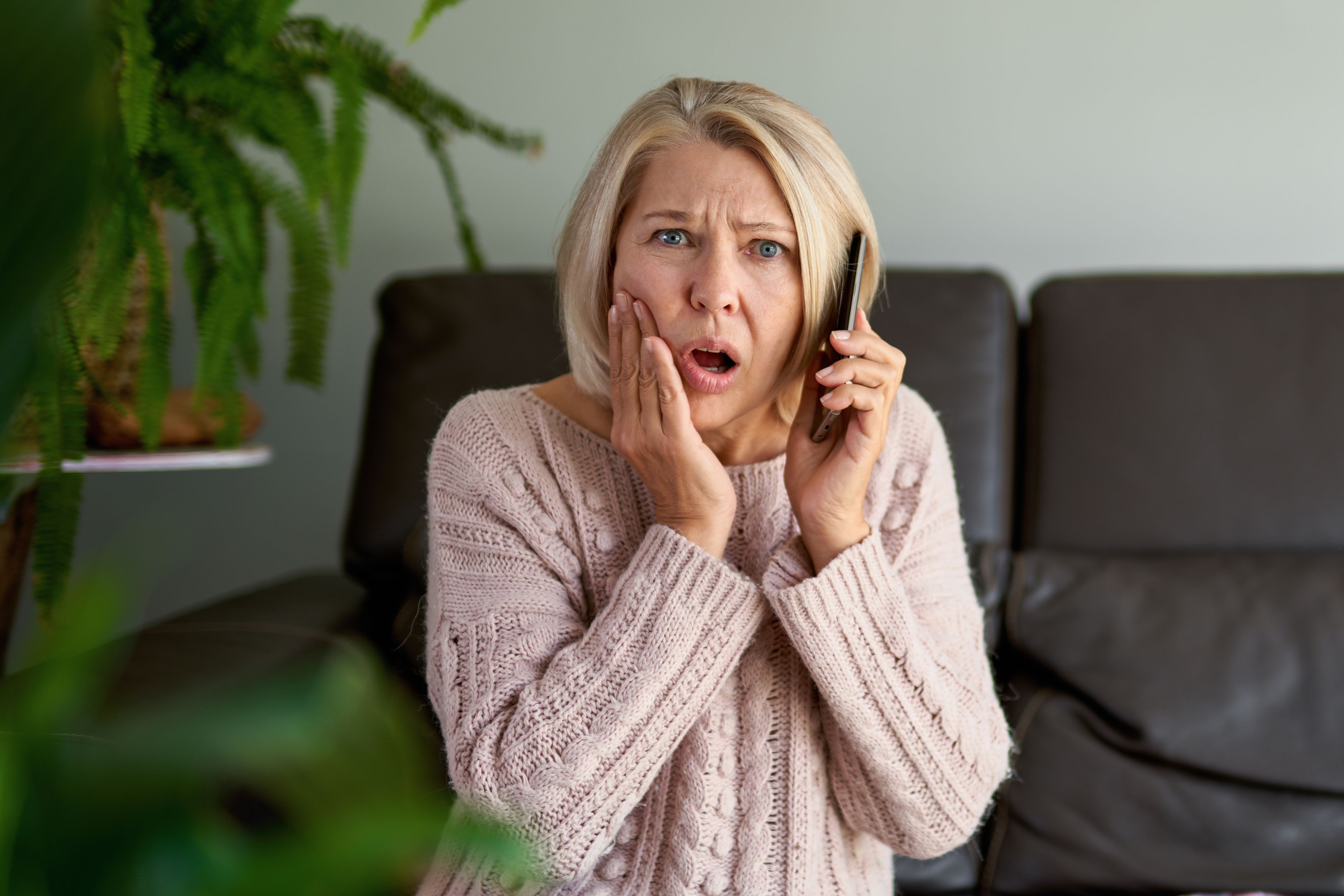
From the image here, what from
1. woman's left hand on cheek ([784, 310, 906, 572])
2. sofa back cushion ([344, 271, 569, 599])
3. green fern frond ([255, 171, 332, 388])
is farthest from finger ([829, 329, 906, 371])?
green fern frond ([255, 171, 332, 388])

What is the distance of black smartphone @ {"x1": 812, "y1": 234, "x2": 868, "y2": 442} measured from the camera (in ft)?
3.07

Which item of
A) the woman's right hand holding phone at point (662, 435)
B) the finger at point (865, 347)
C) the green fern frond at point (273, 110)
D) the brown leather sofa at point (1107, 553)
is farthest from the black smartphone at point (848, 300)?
the green fern frond at point (273, 110)

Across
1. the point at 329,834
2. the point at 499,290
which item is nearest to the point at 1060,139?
the point at 499,290

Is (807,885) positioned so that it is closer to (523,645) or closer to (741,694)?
(741,694)

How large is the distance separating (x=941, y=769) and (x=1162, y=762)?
453 mm

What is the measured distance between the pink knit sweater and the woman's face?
158mm

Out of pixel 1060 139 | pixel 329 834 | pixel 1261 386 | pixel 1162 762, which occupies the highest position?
pixel 1060 139

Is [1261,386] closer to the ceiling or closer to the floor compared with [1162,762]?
closer to the ceiling

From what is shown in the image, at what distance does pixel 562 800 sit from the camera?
2.82 feet

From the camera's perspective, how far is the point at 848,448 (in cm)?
95

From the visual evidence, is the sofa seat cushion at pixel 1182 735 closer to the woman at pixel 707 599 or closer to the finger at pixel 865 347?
the woman at pixel 707 599

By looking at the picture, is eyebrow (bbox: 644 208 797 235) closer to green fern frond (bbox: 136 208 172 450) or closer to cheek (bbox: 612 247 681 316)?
cheek (bbox: 612 247 681 316)

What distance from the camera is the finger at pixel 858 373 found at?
0.91 meters

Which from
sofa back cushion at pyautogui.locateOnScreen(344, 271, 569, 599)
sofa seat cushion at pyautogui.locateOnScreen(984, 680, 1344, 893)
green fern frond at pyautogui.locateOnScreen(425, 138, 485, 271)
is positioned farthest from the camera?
green fern frond at pyautogui.locateOnScreen(425, 138, 485, 271)
